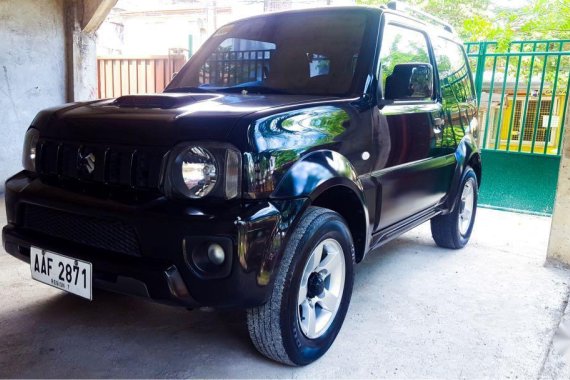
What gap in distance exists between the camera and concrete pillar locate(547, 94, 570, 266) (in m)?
3.75

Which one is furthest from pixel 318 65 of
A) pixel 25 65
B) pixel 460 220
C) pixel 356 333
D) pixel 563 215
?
pixel 25 65

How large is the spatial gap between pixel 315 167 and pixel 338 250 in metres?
0.49

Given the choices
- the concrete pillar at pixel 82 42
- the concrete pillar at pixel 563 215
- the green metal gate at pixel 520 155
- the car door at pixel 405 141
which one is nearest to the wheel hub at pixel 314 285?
the car door at pixel 405 141

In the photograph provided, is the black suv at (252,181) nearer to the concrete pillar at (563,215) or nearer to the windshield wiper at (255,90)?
the windshield wiper at (255,90)

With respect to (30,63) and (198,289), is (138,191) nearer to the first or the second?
(198,289)

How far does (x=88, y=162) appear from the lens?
2.07 metres

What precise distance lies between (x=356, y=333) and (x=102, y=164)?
1.54 metres

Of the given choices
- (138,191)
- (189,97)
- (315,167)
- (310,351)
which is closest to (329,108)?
(315,167)

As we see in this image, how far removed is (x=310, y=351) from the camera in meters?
2.26

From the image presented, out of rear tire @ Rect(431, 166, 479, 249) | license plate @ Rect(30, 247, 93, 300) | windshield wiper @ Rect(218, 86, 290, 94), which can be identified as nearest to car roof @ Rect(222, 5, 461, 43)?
windshield wiper @ Rect(218, 86, 290, 94)

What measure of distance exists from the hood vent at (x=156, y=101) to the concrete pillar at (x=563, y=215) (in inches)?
112

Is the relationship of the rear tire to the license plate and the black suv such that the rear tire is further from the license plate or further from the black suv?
the license plate

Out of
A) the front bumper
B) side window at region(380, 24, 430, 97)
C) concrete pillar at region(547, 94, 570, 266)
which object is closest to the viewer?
the front bumper

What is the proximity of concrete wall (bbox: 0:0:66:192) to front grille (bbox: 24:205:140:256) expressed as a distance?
4.07 m
